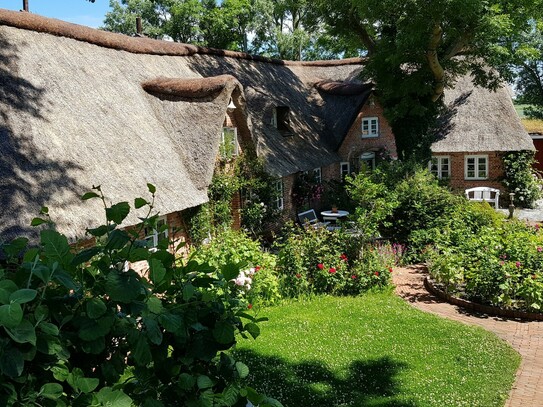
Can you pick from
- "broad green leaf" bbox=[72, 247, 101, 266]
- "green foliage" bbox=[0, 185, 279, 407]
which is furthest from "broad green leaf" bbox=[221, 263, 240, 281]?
"broad green leaf" bbox=[72, 247, 101, 266]

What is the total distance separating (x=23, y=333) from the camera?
1.88 metres

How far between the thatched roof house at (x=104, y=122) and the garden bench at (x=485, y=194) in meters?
8.63

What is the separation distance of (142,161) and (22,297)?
11.2 m

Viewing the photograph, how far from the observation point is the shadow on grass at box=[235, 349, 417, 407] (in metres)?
7.65

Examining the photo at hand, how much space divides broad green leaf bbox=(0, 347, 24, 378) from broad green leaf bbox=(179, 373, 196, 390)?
0.67m

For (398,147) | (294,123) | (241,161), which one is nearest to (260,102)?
(294,123)

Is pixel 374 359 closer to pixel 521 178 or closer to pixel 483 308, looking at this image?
pixel 483 308

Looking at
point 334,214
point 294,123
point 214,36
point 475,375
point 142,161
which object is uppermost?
point 214,36

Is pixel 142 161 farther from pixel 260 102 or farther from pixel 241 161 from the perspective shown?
pixel 260 102

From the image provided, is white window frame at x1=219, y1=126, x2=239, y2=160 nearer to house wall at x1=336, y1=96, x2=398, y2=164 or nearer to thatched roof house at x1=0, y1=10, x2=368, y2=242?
thatched roof house at x1=0, y1=10, x2=368, y2=242

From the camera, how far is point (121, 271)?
2.37 meters

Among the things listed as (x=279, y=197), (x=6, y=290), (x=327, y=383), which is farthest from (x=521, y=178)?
(x=6, y=290)

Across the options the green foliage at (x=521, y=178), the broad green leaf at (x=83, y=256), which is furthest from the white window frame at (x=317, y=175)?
the broad green leaf at (x=83, y=256)

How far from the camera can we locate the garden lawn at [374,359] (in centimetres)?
784
